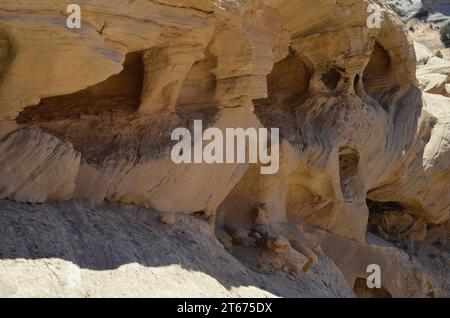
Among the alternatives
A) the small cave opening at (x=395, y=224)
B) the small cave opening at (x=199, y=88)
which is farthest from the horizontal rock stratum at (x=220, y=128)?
the small cave opening at (x=395, y=224)

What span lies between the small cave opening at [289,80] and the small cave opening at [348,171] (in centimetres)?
85

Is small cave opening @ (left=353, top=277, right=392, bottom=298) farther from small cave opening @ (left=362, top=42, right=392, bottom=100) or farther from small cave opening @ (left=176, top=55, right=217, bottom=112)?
small cave opening @ (left=176, top=55, right=217, bottom=112)

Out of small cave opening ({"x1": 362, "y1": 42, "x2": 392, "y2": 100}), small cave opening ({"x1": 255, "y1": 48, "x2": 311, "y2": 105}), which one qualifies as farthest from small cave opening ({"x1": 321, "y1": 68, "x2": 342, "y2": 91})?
small cave opening ({"x1": 362, "y1": 42, "x2": 392, "y2": 100})

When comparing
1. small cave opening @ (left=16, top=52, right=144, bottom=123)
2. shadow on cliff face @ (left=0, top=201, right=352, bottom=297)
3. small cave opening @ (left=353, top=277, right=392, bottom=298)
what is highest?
small cave opening @ (left=16, top=52, right=144, bottom=123)

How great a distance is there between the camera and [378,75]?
776cm

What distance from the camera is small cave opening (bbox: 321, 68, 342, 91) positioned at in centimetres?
676

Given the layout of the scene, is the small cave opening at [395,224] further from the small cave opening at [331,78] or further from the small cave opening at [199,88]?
the small cave opening at [199,88]

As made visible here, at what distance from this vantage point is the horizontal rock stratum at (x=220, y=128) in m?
3.47

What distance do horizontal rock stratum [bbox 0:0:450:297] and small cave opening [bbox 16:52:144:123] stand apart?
0.6 inches

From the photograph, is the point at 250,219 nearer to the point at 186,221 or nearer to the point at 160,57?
the point at 186,221

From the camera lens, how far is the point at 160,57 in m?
4.44

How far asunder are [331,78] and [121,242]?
4.06m
